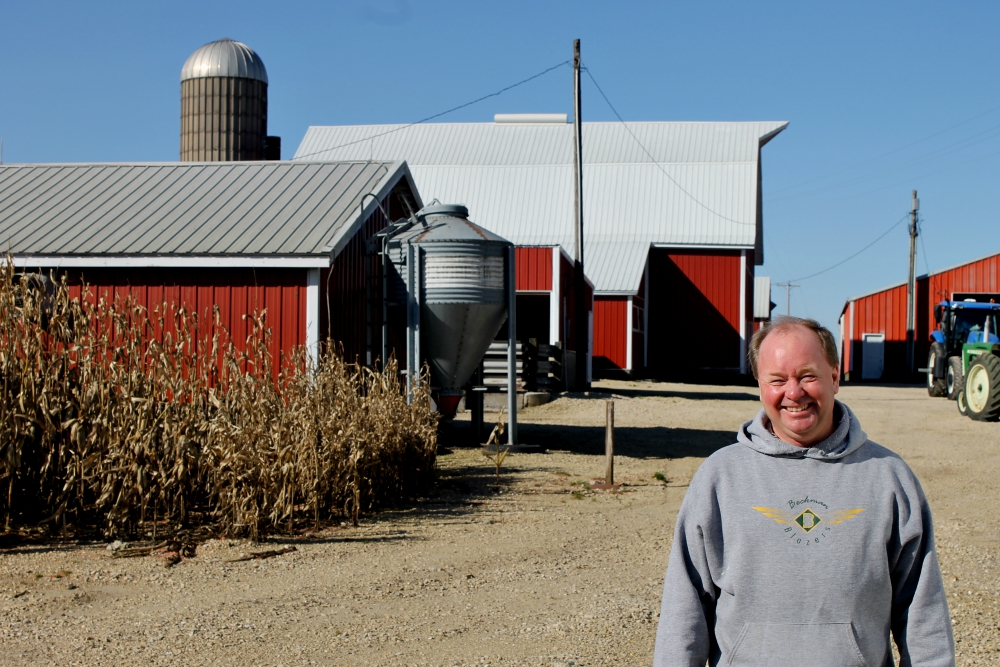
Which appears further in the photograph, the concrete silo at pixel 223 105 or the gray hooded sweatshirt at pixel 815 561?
the concrete silo at pixel 223 105

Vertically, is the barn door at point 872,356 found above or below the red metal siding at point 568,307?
below

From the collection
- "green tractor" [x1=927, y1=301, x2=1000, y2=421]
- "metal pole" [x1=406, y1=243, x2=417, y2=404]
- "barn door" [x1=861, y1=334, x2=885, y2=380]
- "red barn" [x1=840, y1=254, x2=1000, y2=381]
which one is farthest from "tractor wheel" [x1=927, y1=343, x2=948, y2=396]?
"metal pole" [x1=406, y1=243, x2=417, y2=404]

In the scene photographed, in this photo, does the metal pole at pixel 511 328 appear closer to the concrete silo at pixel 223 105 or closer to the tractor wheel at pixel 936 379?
the concrete silo at pixel 223 105

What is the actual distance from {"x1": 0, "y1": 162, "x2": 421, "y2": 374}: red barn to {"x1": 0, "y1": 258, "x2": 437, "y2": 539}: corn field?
371 cm

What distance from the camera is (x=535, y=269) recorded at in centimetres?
2566

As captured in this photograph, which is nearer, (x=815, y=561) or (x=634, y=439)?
(x=815, y=561)

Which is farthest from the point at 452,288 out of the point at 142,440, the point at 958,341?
the point at 958,341

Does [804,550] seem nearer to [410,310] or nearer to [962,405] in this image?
[410,310]

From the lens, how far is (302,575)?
6.43m

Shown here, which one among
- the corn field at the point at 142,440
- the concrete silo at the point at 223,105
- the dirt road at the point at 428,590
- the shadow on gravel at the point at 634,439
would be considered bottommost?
the shadow on gravel at the point at 634,439

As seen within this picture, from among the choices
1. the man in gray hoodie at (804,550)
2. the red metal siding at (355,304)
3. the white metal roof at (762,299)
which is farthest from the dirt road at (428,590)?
the white metal roof at (762,299)

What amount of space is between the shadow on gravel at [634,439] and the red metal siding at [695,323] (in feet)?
61.0

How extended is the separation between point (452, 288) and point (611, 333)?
19.1 metres

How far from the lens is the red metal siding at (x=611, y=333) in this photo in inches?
1236
